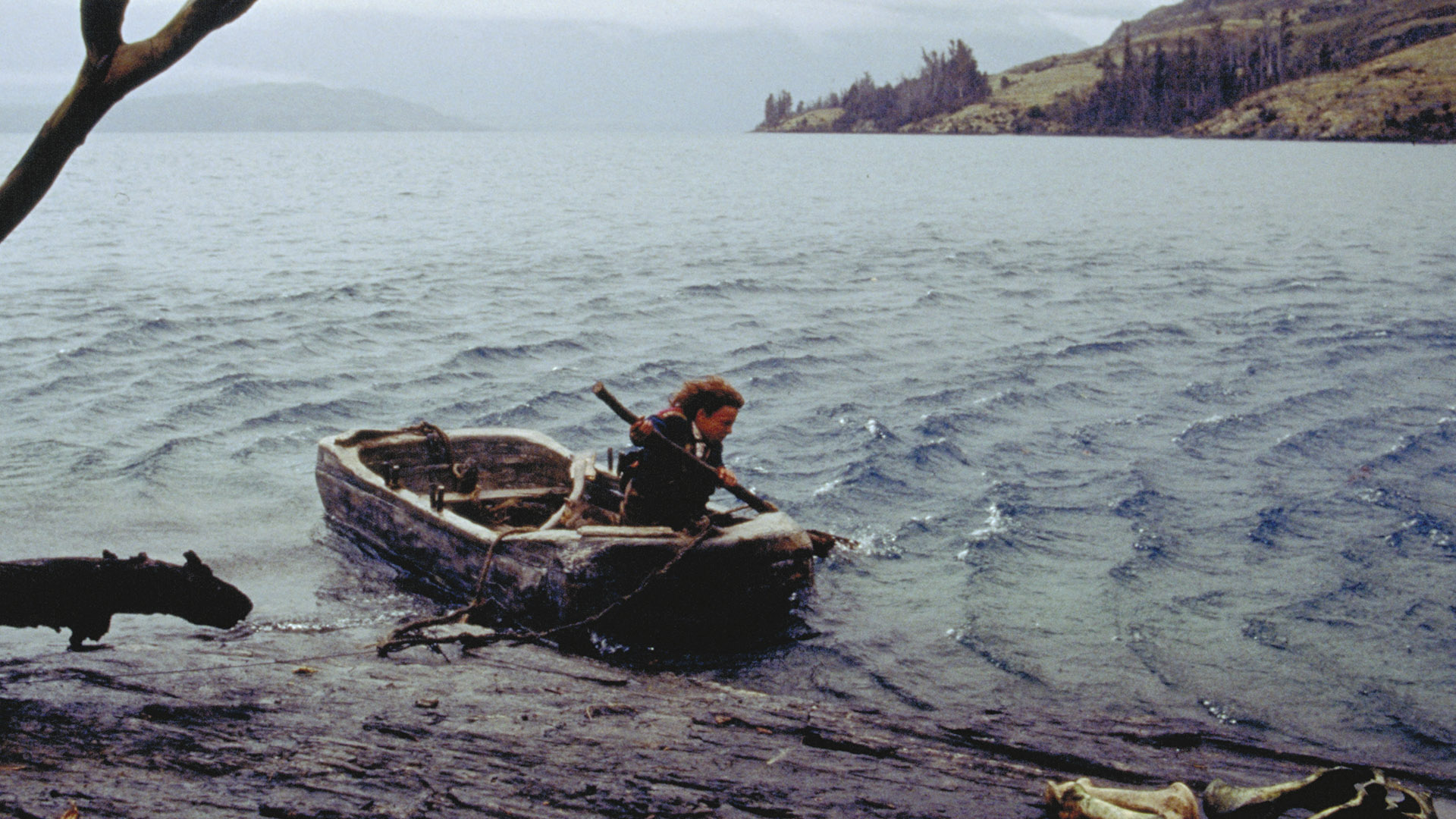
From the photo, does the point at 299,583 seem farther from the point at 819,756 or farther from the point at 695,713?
the point at 819,756

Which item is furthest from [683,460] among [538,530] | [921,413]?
[921,413]

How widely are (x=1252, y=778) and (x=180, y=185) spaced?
93915mm

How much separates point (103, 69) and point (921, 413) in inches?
589

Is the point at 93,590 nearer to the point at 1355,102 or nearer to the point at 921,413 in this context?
the point at 921,413

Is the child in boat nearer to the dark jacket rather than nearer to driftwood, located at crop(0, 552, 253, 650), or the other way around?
the dark jacket

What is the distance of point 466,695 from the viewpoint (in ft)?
26.4

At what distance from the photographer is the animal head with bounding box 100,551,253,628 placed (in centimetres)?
726

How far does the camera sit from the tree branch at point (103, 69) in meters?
5.66

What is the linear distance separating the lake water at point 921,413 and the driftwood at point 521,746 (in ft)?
2.58

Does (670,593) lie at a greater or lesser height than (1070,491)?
greater

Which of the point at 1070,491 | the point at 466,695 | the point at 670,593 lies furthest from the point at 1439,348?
the point at 466,695

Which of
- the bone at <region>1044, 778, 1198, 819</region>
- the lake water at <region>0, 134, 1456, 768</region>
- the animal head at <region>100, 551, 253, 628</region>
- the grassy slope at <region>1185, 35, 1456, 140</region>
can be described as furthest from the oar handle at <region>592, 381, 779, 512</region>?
the grassy slope at <region>1185, 35, 1456, 140</region>

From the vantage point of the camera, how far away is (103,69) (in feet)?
18.6

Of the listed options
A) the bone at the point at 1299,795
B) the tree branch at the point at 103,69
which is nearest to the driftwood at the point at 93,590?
the tree branch at the point at 103,69
